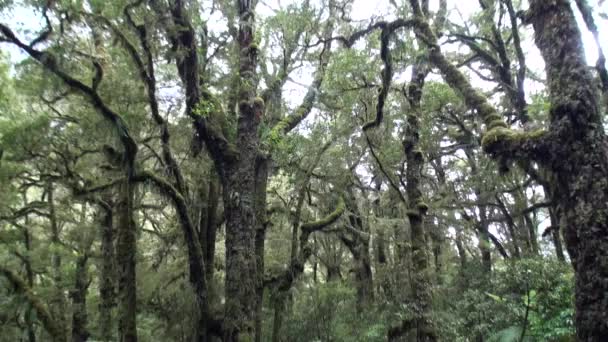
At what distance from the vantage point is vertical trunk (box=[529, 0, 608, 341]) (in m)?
3.59

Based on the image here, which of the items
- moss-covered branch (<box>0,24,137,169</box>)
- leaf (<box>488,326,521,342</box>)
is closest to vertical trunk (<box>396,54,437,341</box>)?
leaf (<box>488,326,521,342</box>)

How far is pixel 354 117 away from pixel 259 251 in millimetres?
4655

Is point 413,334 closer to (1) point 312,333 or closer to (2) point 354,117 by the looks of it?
(1) point 312,333

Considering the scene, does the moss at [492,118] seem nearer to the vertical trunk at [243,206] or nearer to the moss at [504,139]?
the moss at [504,139]

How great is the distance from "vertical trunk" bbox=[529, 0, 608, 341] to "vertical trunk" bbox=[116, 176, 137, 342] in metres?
7.75

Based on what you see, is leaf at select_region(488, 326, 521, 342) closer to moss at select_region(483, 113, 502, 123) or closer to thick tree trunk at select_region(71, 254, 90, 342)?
moss at select_region(483, 113, 502, 123)

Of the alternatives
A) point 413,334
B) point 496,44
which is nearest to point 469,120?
point 496,44

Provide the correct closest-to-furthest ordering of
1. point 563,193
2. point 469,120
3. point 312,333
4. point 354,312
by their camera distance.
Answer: point 563,193
point 312,333
point 354,312
point 469,120

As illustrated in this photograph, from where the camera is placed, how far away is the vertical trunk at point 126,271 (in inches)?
334

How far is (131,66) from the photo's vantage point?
418 inches

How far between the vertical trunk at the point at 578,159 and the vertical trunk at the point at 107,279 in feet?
35.7

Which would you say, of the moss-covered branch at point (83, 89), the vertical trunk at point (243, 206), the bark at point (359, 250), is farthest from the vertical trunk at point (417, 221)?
the bark at point (359, 250)

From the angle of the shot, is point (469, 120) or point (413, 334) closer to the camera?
point (413, 334)

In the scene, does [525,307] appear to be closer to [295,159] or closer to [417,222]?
[417,222]
